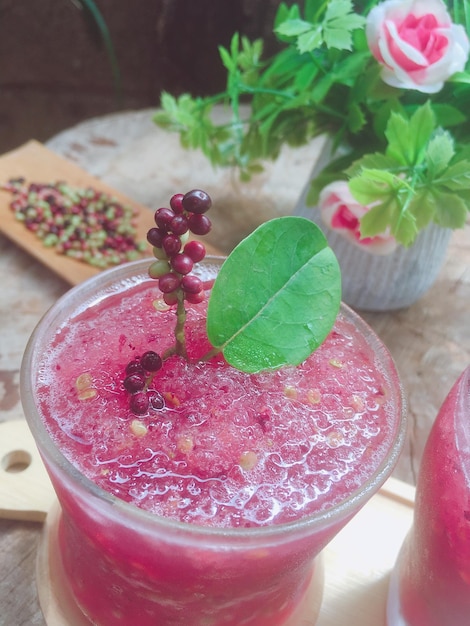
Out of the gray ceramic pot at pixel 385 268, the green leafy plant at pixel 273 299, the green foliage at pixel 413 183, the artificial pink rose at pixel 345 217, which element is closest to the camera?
the green leafy plant at pixel 273 299

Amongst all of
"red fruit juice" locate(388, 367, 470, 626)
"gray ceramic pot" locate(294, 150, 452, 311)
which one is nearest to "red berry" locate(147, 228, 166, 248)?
"red fruit juice" locate(388, 367, 470, 626)

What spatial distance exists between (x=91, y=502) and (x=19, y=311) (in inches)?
32.4

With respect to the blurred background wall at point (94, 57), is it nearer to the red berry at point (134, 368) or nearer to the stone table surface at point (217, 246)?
the stone table surface at point (217, 246)

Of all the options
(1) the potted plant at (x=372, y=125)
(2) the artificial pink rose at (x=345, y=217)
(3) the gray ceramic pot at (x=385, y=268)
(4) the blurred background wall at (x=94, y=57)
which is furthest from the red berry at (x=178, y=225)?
(4) the blurred background wall at (x=94, y=57)

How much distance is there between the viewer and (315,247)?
73 cm

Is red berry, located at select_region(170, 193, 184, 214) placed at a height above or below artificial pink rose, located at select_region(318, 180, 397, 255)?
above

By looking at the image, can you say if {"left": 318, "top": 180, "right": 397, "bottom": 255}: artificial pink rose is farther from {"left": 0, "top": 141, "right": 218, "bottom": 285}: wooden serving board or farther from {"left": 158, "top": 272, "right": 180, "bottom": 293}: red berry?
{"left": 158, "top": 272, "right": 180, "bottom": 293}: red berry

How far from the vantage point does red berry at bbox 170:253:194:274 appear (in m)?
0.64

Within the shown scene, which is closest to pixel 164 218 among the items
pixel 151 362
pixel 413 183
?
pixel 151 362

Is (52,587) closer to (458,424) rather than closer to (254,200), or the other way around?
(458,424)

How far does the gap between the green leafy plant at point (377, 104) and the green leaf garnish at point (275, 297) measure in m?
0.35

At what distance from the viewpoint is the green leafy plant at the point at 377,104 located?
1.09 metres

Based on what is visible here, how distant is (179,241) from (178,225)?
0.05 feet

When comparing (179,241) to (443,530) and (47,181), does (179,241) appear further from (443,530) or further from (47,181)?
(47,181)
